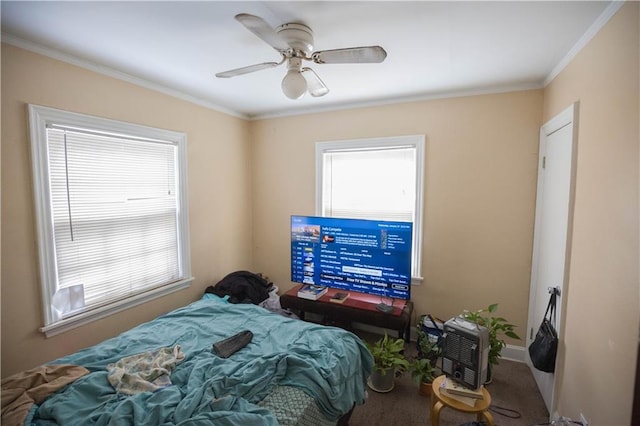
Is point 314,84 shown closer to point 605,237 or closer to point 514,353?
point 605,237

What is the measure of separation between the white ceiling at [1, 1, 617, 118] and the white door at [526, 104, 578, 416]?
1.63ft

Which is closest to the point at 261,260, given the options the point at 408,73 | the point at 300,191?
the point at 300,191

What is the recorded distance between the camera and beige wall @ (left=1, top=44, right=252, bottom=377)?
172cm

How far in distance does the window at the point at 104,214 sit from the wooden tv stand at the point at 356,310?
1.13m

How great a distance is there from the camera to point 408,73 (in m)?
2.23

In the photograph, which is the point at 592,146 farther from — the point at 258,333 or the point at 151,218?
the point at 151,218

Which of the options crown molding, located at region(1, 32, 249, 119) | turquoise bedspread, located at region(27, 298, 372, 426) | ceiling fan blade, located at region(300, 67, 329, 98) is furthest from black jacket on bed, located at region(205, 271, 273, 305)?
ceiling fan blade, located at region(300, 67, 329, 98)

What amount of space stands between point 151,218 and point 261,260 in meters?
1.49

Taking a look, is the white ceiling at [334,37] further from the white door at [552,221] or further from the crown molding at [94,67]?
the white door at [552,221]

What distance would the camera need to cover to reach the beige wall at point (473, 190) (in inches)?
97.3

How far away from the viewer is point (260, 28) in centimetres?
130

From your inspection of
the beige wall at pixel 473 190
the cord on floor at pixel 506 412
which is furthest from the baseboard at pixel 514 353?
the cord on floor at pixel 506 412

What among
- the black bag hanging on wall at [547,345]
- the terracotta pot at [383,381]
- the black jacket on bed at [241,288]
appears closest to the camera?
the black bag hanging on wall at [547,345]

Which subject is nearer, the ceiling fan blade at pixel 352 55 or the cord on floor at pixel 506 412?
the ceiling fan blade at pixel 352 55
